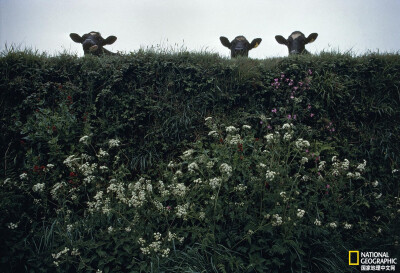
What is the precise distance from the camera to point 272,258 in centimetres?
288

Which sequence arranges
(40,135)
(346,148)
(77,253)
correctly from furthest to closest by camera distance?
(346,148) < (40,135) < (77,253)

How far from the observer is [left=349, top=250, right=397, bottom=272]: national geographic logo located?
305 centimetres

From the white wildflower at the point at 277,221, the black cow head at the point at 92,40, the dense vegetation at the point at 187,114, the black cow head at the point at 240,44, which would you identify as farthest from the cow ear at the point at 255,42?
the white wildflower at the point at 277,221

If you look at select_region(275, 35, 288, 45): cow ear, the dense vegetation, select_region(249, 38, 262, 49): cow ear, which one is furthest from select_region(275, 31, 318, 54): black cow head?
the dense vegetation

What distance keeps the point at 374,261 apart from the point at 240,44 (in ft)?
A: 36.9

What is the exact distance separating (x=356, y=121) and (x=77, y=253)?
5.14 m

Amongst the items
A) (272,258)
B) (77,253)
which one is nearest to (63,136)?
(77,253)

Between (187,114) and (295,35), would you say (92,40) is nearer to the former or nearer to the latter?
(187,114)

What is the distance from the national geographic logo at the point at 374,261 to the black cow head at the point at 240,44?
1057 cm

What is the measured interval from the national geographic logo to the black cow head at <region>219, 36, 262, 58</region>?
10.6 m

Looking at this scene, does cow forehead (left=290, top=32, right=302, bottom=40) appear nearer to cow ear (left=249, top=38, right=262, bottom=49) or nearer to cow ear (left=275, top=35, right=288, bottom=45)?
cow ear (left=275, top=35, right=288, bottom=45)

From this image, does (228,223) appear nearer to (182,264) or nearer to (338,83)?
(182,264)

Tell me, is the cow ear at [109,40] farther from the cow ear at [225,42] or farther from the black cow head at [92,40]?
the cow ear at [225,42]

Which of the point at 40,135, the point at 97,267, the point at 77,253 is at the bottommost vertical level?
the point at 97,267
